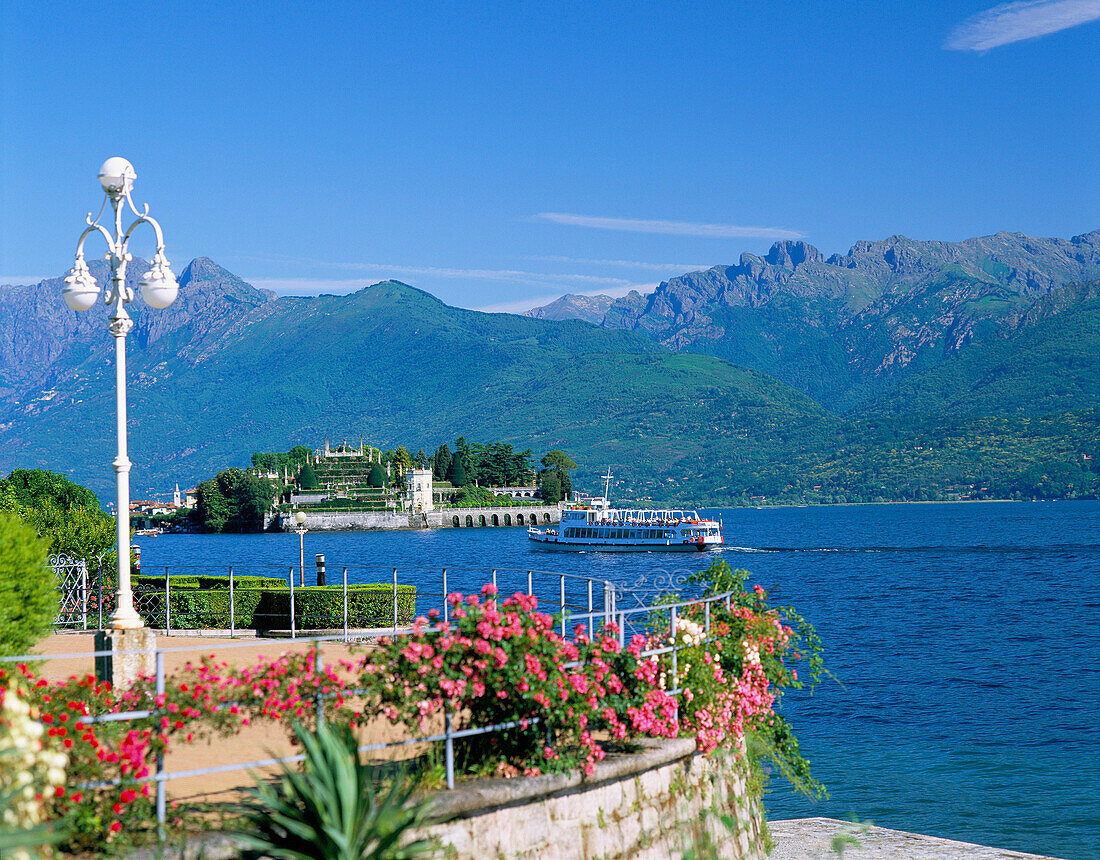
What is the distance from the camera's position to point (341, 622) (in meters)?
22.0

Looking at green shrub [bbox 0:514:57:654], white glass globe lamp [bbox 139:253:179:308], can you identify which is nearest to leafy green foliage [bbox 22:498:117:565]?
green shrub [bbox 0:514:57:654]

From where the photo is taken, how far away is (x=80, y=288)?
39.3 ft

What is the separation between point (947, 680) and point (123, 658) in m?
28.7

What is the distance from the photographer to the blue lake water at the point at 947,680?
19.8 metres

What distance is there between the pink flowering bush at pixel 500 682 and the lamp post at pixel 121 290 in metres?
4.44

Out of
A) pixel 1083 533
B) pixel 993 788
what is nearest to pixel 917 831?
pixel 993 788

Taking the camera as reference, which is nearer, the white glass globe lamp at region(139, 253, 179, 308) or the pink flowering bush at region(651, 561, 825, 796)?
the pink flowering bush at region(651, 561, 825, 796)

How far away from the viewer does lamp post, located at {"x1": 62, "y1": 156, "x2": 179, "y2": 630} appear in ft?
37.5

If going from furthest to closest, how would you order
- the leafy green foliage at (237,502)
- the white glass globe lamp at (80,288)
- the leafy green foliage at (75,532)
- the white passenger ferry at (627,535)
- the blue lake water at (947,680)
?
1. the leafy green foliage at (237,502)
2. the white passenger ferry at (627,535)
3. the leafy green foliage at (75,532)
4. the blue lake water at (947,680)
5. the white glass globe lamp at (80,288)

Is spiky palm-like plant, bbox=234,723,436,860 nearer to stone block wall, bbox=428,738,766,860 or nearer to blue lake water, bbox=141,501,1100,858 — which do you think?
stone block wall, bbox=428,738,766,860

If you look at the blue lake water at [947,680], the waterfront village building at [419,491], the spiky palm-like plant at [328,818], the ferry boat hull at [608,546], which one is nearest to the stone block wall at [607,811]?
the spiky palm-like plant at [328,818]

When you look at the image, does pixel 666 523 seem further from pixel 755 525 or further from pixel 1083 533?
pixel 755 525

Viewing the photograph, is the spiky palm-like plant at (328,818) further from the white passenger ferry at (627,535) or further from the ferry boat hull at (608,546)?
the ferry boat hull at (608,546)

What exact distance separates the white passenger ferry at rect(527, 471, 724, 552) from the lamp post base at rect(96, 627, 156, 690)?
90.5 meters
